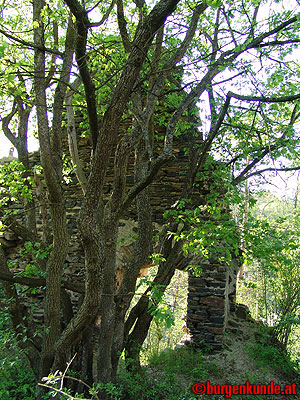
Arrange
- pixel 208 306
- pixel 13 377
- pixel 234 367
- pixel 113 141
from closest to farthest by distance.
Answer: pixel 113 141 < pixel 13 377 < pixel 234 367 < pixel 208 306

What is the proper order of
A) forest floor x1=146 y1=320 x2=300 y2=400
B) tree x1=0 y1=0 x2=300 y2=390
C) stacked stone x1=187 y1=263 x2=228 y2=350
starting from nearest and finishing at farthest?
tree x1=0 y1=0 x2=300 y2=390 → forest floor x1=146 y1=320 x2=300 y2=400 → stacked stone x1=187 y1=263 x2=228 y2=350

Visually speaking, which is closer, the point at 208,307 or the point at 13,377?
the point at 13,377

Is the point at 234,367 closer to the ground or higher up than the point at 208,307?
closer to the ground

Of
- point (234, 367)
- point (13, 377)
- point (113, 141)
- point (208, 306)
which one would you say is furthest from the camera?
point (208, 306)

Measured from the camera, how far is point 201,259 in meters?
5.28

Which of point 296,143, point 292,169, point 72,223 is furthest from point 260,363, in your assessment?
point 72,223

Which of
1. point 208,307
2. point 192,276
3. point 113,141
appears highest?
point 113,141

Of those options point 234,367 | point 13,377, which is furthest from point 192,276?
point 13,377

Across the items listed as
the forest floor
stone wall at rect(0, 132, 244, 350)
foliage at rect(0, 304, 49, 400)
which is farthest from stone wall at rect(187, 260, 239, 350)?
foliage at rect(0, 304, 49, 400)

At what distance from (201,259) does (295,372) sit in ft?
6.88

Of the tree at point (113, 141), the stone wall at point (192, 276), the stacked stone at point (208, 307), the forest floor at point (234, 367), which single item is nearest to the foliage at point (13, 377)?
the tree at point (113, 141)

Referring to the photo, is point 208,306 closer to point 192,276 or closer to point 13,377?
point 192,276

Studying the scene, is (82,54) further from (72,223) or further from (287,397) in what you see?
(287,397)

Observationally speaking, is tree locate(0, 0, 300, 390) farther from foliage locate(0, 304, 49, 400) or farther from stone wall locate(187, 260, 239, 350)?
stone wall locate(187, 260, 239, 350)
